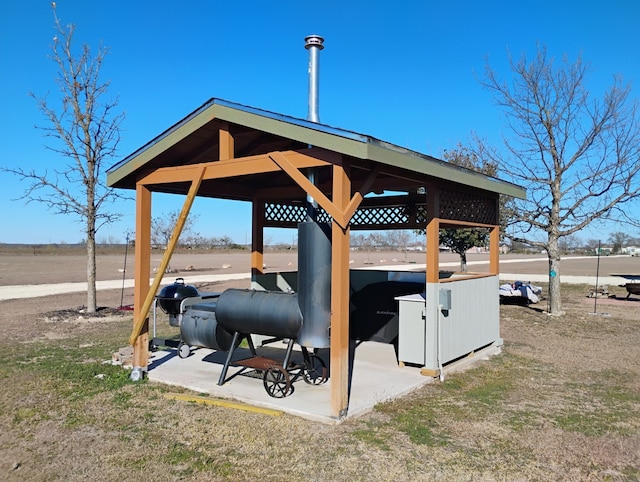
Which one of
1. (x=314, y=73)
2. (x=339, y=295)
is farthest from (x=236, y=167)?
(x=339, y=295)

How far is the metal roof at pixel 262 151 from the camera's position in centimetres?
452

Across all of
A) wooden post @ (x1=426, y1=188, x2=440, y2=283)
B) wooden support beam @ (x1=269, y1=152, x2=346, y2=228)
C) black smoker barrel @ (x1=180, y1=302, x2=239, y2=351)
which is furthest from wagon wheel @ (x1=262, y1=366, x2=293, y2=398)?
wooden post @ (x1=426, y1=188, x2=440, y2=283)

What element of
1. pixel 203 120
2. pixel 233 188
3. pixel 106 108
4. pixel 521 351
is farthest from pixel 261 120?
pixel 106 108

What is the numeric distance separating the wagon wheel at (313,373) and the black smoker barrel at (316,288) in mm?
892

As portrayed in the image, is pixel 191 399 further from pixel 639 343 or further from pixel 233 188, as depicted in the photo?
pixel 639 343

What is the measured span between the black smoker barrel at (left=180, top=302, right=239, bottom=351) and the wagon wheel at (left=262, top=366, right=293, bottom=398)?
0.73 m

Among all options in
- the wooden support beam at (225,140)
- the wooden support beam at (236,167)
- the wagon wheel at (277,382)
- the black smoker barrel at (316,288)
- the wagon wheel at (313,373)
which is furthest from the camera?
the wagon wheel at (313,373)

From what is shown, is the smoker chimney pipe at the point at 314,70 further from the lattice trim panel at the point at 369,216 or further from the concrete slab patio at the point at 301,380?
the concrete slab patio at the point at 301,380

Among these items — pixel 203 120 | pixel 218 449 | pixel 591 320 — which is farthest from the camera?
pixel 591 320

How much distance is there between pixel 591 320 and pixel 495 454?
8.80 metres

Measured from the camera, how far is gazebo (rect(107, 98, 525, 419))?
4559 mm

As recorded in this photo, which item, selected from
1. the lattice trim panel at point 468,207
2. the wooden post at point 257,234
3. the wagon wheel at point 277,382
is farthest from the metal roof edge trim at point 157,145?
the lattice trim panel at point 468,207

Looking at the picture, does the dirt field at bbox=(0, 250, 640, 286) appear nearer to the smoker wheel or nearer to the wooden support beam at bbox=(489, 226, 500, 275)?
the smoker wheel

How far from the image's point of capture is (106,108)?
12.4 metres
